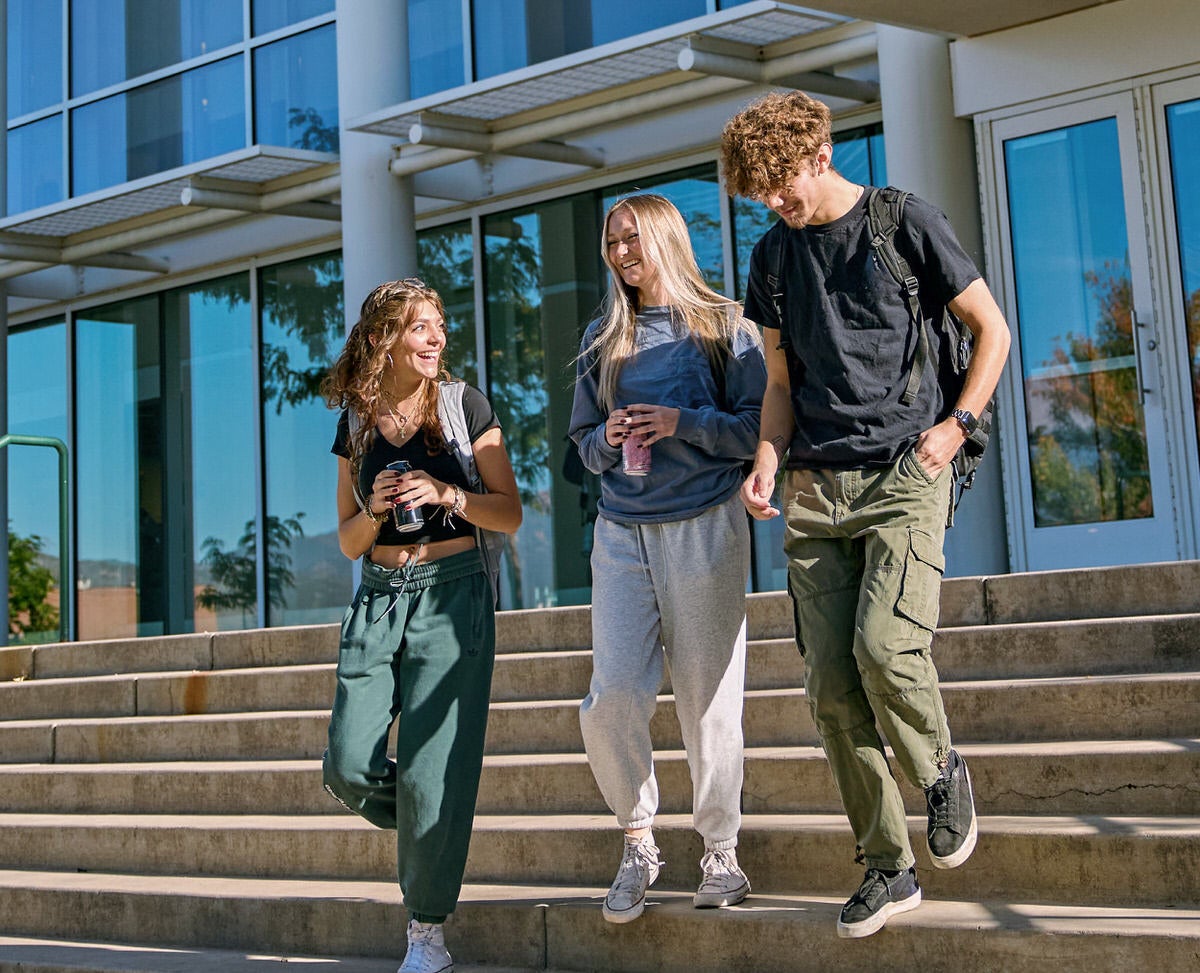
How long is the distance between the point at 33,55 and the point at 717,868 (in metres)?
11.9

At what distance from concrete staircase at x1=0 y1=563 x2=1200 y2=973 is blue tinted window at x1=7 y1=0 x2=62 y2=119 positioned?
811 cm

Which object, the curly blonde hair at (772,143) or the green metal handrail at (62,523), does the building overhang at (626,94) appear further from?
the curly blonde hair at (772,143)

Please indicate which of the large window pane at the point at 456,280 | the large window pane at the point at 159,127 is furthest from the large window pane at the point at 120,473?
the large window pane at the point at 456,280

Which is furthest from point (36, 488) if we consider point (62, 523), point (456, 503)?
point (456, 503)

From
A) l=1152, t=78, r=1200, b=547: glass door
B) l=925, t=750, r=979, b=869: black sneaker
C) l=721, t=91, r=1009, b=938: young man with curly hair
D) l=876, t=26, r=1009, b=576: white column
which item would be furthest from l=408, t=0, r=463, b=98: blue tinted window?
l=925, t=750, r=979, b=869: black sneaker

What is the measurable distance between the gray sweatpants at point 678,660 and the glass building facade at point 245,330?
19.0 ft

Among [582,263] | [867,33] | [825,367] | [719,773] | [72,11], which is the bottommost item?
[719,773]

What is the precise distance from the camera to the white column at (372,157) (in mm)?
9922

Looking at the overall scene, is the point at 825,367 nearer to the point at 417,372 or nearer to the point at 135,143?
the point at 417,372

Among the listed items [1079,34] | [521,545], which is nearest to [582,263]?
[521,545]

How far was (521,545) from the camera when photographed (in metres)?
10.7

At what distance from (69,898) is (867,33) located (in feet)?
20.4

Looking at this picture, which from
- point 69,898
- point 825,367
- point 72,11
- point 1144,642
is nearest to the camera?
point 825,367

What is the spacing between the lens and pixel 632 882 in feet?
12.8
